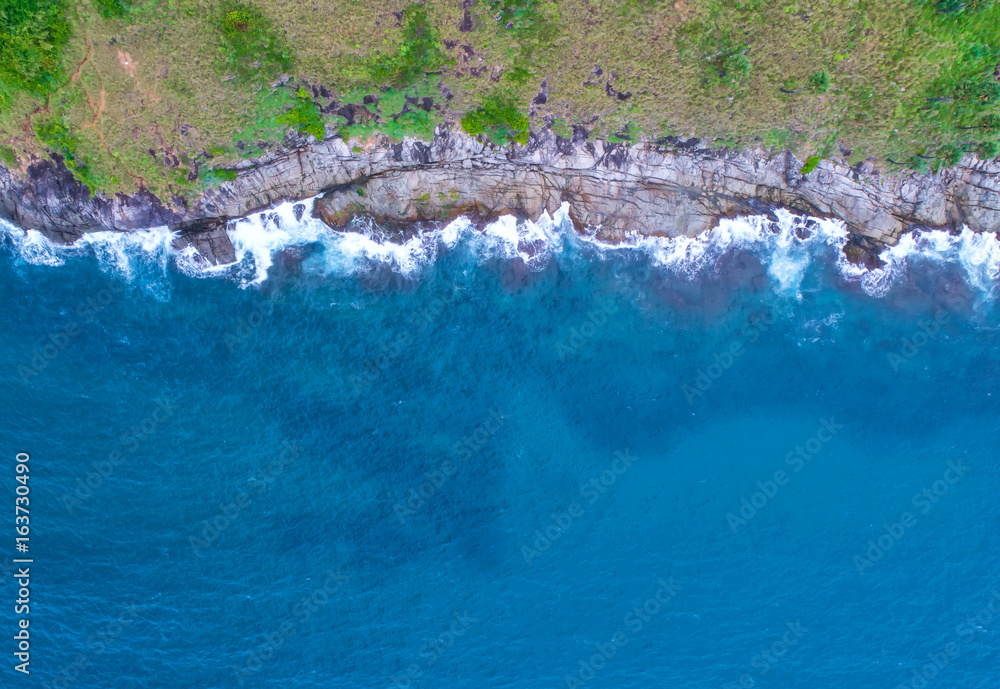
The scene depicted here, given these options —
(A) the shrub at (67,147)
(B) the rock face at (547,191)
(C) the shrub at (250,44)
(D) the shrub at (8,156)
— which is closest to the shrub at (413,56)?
(B) the rock face at (547,191)

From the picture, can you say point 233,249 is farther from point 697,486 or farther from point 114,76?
point 697,486

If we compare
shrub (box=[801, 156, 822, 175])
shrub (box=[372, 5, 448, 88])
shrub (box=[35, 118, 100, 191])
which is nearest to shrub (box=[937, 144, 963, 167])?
shrub (box=[801, 156, 822, 175])

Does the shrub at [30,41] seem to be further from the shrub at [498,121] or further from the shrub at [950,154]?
the shrub at [950,154]

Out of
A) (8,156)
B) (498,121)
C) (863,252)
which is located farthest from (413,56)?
(863,252)

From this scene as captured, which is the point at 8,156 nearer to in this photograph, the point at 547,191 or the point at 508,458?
the point at 547,191

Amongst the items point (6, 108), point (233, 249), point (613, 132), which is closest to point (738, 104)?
point (613, 132)

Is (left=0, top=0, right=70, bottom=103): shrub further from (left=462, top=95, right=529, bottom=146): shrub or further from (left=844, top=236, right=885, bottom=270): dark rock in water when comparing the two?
(left=844, top=236, right=885, bottom=270): dark rock in water
